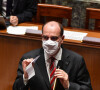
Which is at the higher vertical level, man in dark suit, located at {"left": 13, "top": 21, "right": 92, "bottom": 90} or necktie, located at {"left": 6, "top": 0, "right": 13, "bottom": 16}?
necktie, located at {"left": 6, "top": 0, "right": 13, "bottom": 16}

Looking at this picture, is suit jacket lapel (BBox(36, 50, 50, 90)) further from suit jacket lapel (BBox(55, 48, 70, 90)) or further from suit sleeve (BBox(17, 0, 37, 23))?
suit sleeve (BBox(17, 0, 37, 23))

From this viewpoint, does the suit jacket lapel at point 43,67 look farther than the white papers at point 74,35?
No

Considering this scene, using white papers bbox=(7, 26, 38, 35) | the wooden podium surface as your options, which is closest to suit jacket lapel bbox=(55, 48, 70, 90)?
the wooden podium surface

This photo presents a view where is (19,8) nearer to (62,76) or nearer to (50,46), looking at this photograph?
(50,46)

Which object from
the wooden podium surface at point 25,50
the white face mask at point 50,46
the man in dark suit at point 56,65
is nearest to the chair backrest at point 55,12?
the wooden podium surface at point 25,50

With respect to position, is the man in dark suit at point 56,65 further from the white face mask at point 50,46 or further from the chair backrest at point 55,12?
the chair backrest at point 55,12

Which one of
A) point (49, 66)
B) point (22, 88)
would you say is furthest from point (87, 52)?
point (22, 88)

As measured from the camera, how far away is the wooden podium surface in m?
2.86

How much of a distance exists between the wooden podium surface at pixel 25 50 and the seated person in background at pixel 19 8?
16.9 inches

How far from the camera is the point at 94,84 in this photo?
2.96 metres

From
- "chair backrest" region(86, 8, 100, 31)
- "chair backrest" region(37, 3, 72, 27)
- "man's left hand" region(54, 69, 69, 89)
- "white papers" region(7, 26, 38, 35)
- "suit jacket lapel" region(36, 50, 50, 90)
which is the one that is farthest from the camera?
"chair backrest" region(37, 3, 72, 27)

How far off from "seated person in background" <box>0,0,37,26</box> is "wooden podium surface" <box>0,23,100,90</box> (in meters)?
0.43

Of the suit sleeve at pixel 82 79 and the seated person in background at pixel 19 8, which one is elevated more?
the seated person in background at pixel 19 8

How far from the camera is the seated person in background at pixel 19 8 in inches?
149
